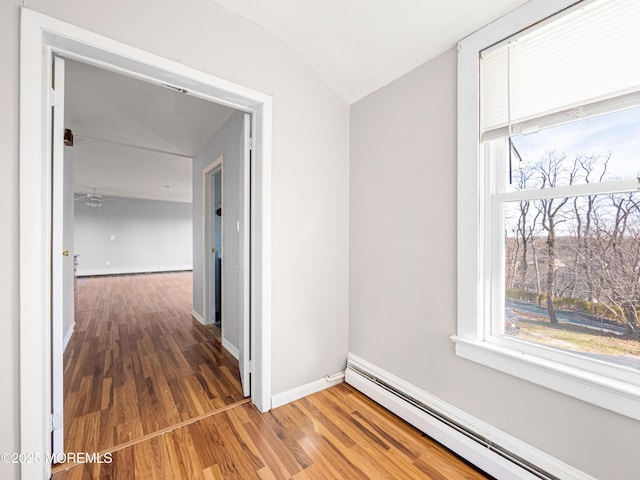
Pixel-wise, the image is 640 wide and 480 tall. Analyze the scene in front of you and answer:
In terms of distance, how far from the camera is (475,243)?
1.48 metres

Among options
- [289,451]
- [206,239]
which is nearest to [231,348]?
[289,451]

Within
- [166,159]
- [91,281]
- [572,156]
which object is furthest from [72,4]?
[91,281]

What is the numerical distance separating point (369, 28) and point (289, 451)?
2.59m

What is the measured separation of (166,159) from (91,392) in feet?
12.5

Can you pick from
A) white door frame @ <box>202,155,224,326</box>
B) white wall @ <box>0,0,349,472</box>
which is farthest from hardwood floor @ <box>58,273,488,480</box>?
white door frame @ <box>202,155,224,326</box>

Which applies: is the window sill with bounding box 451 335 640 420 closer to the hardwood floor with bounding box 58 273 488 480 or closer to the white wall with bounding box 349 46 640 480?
the white wall with bounding box 349 46 640 480

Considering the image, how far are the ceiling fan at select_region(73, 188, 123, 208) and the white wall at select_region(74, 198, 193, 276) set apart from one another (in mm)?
99

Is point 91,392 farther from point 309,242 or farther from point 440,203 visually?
point 440,203

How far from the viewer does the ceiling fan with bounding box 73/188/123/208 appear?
7776 millimetres

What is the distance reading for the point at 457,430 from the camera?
1524 millimetres

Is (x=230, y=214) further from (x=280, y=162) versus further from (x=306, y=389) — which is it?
(x=306, y=389)

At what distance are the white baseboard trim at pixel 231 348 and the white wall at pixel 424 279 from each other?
1.27 m

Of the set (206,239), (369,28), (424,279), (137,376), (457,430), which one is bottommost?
(137,376)

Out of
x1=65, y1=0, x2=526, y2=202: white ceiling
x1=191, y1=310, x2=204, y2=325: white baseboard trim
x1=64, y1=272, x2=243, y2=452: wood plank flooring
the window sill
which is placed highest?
x1=65, y1=0, x2=526, y2=202: white ceiling
